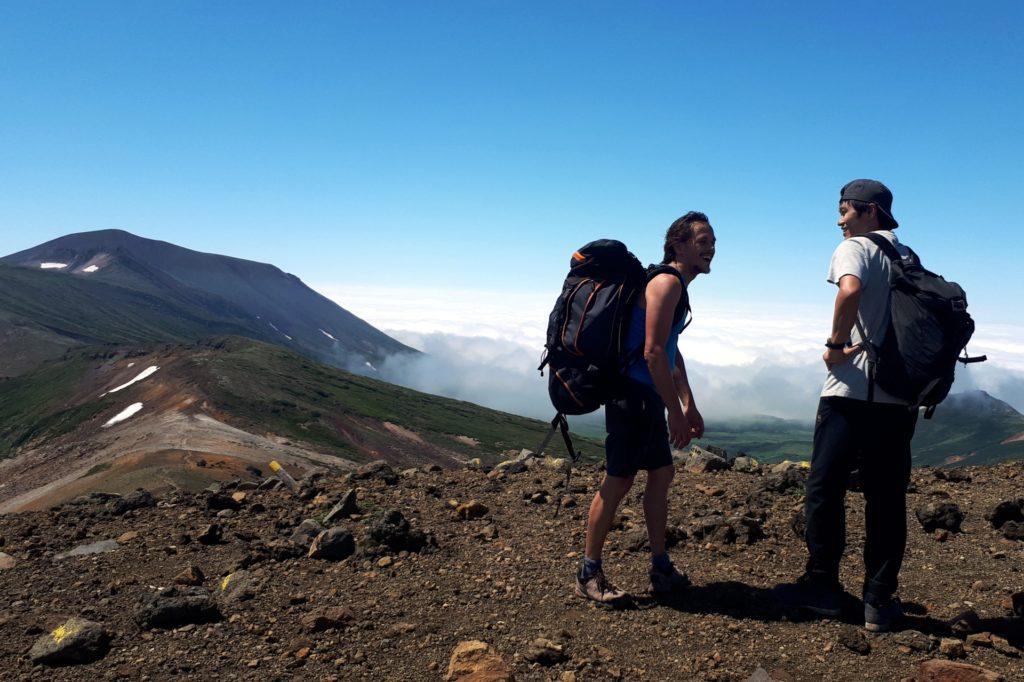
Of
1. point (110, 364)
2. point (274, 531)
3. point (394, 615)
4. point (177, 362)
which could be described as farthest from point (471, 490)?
point (110, 364)

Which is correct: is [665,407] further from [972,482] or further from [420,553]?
[972,482]

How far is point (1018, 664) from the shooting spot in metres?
4.18

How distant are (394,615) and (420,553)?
51.0 inches

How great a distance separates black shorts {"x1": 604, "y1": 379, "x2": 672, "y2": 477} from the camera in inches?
194

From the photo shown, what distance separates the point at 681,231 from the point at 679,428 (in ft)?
4.49

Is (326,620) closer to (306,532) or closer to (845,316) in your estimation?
(306,532)

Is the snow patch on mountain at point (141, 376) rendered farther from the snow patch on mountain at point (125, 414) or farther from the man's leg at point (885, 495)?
the man's leg at point (885, 495)

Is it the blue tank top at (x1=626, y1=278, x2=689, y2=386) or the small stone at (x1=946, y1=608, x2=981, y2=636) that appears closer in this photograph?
the small stone at (x1=946, y1=608, x2=981, y2=636)

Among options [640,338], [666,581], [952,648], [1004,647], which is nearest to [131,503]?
[666,581]

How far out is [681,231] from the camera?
5.02 metres

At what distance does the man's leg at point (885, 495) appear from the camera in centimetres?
450

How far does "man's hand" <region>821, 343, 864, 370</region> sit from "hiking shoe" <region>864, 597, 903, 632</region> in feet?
5.15

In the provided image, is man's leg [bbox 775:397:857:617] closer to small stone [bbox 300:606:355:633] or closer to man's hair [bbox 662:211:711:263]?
man's hair [bbox 662:211:711:263]

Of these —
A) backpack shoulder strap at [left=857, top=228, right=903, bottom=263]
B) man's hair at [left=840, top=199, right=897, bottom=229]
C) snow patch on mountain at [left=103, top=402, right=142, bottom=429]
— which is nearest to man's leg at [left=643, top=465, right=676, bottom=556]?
backpack shoulder strap at [left=857, top=228, right=903, bottom=263]
